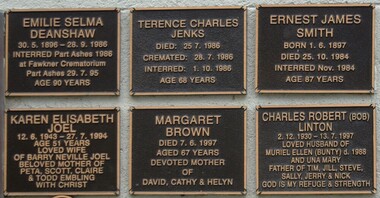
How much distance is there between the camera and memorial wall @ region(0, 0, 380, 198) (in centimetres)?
555

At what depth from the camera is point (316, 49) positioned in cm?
557

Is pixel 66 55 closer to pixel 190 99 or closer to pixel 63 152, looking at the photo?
pixel 63 152

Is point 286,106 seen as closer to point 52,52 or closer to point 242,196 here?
point 242,196

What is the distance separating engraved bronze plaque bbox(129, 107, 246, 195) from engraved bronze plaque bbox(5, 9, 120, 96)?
51cm

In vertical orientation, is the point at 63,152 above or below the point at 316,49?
below

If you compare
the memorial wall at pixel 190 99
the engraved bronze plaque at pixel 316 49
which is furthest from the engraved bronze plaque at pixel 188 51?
the engraved bronze plaque at pixel 316 49

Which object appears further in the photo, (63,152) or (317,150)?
(63,152)

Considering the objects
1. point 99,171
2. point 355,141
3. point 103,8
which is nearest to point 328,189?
point 355,141

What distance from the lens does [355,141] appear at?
552 centimetres

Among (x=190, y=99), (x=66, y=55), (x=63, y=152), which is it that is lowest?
(x=63, y=152)

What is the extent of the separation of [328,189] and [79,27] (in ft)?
8.56

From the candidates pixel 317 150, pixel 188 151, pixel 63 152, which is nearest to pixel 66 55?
pixel 63 152

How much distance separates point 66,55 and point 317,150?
92.9 inches

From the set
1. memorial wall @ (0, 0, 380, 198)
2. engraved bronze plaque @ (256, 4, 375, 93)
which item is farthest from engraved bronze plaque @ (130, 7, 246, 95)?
engraved bronze plaque @ (256, 4, 375, 93)
